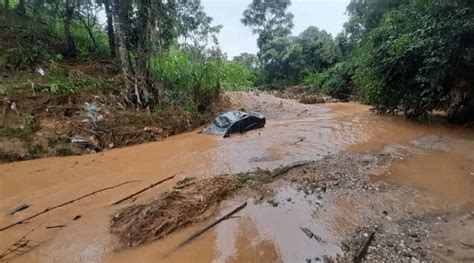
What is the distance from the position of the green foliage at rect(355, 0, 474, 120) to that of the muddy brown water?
55 centimetres

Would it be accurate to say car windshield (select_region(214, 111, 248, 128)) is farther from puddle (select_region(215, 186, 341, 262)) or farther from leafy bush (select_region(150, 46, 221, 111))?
puddle (select_region(215, 186, 341, 262))

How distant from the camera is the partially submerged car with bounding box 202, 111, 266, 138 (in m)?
6.62

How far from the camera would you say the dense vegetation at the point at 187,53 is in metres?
6.31

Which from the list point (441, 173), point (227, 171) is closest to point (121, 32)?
point (227, 171)

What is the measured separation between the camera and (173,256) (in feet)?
8.43

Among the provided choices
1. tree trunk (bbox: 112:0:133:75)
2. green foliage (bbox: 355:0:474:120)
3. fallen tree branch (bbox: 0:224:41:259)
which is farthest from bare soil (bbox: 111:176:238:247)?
green foliage (bbox: 355:0:474:120)

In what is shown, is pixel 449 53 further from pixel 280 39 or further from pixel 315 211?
pixel 280 39

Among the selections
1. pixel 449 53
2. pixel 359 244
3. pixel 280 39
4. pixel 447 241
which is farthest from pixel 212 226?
pixel 280 39

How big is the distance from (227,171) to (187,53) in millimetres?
5043

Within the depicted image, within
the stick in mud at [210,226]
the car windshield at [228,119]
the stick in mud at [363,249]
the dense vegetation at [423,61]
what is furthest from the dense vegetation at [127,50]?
the stick in mud at [363,249]

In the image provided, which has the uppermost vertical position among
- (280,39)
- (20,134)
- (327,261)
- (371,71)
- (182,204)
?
(280,39)

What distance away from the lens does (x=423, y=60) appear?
21.6 ft

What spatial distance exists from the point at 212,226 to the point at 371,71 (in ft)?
20.6

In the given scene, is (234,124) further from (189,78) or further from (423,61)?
(423,61)
